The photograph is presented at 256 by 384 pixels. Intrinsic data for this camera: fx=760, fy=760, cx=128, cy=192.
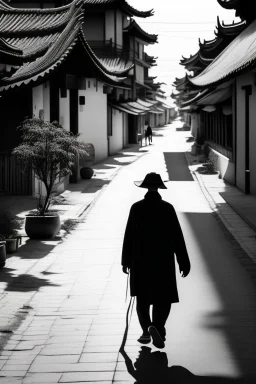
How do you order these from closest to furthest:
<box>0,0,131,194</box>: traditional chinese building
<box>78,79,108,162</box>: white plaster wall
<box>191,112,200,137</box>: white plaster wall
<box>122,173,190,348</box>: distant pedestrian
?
<box>122,173,190,348</box>: distant pedestrian < <box>0,0,131,194</box>: traditional chinese building < <box>78,79,108,162</box>: white plaster wall < <box>191,112,200,137</box>: white plaster wall

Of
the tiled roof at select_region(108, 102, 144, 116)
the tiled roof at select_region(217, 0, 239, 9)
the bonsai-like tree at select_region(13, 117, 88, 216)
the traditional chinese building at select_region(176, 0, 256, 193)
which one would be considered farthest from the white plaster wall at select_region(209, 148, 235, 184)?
the tiled roof at select_region(108, 102, 144, 116)

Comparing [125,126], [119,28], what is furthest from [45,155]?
[125,126]

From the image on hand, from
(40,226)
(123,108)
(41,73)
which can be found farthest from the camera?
(123,108)

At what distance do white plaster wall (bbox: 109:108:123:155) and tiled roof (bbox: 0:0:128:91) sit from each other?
17.5 m

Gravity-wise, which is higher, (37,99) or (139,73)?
(139,73)

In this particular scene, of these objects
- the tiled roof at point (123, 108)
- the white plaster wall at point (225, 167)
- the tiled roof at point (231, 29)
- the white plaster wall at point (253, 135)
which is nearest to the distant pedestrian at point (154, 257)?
the white plaster wall at point (253, 135)

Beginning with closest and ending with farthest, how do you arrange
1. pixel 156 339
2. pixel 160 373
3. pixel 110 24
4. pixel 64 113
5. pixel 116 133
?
pixel 160 373
pixel 156 339
pixel 64 113
pixel 110 24
pixel 116 133

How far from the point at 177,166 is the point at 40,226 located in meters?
21.6

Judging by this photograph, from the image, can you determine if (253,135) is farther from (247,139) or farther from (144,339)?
(144,339)

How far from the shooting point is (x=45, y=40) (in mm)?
27312

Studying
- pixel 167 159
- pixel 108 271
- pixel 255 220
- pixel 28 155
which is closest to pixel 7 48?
pixel 28 155

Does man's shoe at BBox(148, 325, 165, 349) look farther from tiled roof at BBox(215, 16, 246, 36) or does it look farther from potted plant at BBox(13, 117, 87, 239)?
tiled roof at BBox(215, 16, 246, 36)

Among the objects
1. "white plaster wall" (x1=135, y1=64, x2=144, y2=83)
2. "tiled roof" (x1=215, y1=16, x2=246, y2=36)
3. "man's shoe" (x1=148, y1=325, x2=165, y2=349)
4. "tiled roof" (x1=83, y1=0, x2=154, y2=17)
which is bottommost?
"man's shoe" (x1=148, y1=325, x2=165, y2=349)

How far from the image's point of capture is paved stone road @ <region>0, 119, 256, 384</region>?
718 centimetres
